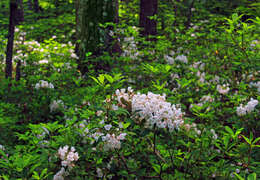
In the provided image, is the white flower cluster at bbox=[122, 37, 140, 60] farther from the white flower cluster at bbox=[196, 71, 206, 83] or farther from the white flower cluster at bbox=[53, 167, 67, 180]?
the white flower cluster at bbox=[53, 167, 67, 180]

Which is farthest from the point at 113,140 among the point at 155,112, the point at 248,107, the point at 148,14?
the point at 148,14

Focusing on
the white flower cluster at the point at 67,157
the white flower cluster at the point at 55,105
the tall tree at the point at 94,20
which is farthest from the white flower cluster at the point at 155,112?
the tall tree at the point at 94,20

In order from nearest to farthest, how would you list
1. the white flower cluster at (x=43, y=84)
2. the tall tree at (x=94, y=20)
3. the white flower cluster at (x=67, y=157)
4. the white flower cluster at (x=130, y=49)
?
the white flower cluster at (x=67, y=157) → the white flower cluster at (x=43, y=84) → the white flower cluster at (x=130, y=49) → the tall tree at (x=94, y=20)

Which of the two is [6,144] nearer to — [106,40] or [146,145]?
[146,145]

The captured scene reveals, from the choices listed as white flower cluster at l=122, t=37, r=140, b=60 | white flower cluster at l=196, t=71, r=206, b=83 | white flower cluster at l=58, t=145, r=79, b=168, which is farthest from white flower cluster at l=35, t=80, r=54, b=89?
white flower cluster at l=196, t=71, r=206, b=83

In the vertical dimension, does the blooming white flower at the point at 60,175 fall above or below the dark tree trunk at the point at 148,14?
below

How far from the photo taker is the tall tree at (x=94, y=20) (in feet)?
16.1

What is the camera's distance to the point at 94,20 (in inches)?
195

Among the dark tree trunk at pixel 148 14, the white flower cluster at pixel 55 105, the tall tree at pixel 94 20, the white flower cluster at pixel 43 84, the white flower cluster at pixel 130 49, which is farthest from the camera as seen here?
the dark tree trunk at pixel 148 14

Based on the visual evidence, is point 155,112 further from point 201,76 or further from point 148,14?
point 148,14

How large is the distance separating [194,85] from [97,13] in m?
2.51

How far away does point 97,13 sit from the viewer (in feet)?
16.1

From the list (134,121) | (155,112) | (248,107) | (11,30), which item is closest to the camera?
(155,112)

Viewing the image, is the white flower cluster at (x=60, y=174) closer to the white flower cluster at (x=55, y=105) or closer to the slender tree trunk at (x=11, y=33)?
the white flower cluster at (x=55, y=105)
